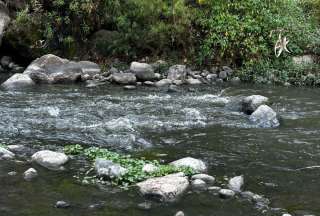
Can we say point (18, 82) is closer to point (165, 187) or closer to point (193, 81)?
point (193, 81)

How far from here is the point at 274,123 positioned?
33.9 feet

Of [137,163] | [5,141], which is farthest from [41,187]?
[5,141]

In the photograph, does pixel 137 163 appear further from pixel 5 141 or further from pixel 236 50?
pixel 236 50

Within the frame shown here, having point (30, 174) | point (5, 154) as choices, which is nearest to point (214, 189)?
point (30, 174)

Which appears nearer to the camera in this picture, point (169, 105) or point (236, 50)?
point (169, 105)

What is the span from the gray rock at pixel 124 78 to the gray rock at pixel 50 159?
7.68 metres

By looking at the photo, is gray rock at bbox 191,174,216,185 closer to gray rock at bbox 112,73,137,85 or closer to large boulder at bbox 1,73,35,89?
large boulder at bbox 1,73,35,89

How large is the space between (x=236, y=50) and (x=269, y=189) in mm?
10989

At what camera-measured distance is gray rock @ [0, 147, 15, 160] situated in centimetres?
756

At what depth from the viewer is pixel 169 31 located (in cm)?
1730

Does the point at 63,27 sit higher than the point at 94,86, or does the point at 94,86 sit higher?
the point at 63,27

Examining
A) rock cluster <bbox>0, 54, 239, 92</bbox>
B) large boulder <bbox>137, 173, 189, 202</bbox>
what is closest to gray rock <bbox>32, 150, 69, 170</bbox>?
large boulder <bbox>137, 173, 189, 202</bbox>

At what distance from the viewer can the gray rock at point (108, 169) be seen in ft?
22.4

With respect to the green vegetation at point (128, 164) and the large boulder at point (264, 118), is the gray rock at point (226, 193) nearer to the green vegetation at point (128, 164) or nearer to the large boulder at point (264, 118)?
the green vegetation at point (128, 164)
